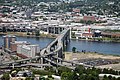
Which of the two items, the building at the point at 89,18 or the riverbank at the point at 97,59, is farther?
the building at the point at 89,18

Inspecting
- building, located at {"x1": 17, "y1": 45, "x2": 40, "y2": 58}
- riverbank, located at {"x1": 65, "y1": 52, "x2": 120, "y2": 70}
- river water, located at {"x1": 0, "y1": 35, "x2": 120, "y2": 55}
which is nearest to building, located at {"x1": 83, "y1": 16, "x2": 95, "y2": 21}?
river water, located at {"x1": 0, "y1": 35, "x2": 120, "y2": 55}

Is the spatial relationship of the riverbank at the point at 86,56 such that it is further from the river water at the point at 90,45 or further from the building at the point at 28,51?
the building at the point at 28,51

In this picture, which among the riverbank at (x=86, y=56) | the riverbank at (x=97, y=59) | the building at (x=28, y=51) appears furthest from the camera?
the riverbank at (x=86, y=56)

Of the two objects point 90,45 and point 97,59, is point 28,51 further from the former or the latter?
point 90,45

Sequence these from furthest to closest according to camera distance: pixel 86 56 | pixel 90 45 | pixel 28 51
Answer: pixel 90 45 → pixel 86 56 → pixel 28 51

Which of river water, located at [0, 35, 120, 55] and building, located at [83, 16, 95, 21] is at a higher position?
river water, located at [0, 35, 120, 55]

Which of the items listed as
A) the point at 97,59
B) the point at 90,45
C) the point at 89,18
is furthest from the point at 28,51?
the point at 89,18

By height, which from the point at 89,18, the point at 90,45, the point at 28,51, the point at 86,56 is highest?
the point at 28,51

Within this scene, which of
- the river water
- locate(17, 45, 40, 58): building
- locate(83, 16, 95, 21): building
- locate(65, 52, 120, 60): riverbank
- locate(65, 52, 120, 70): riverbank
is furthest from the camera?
locate(83, 16, 95, 21): building

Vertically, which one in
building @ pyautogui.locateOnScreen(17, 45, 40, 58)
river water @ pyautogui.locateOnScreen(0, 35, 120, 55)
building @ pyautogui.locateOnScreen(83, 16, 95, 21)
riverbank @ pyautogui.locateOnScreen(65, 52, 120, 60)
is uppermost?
building @ pyautogui.locateOnScreen(17, 45, 40, 58)

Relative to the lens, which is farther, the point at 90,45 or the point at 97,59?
the point at 90,45

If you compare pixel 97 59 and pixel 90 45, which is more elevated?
pixel 97 59

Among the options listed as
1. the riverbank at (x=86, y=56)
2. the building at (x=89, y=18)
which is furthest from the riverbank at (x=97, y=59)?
the building at (x=89, y=18)

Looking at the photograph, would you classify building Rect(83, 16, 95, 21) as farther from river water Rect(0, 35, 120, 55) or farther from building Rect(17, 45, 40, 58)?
building Rect(17, 45, 40, 58)
